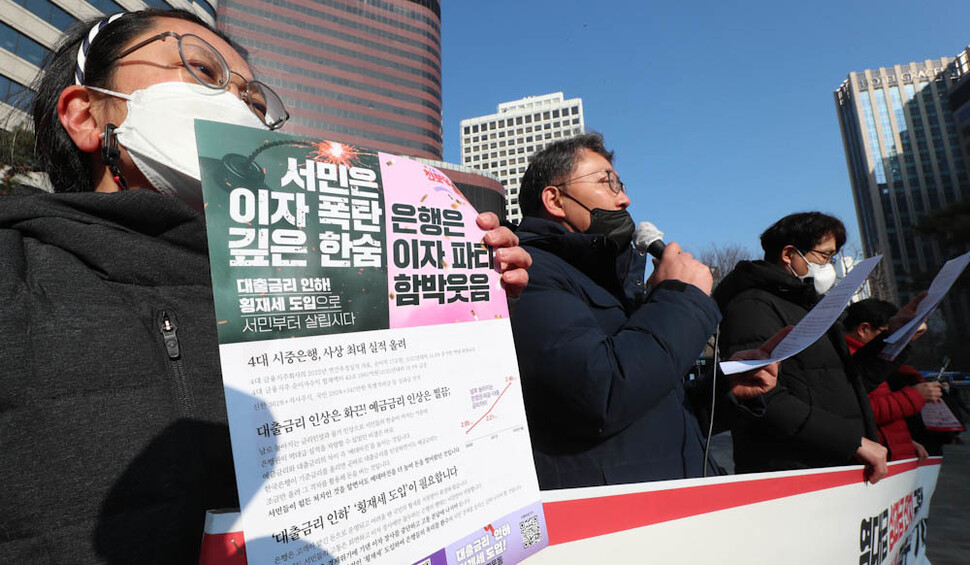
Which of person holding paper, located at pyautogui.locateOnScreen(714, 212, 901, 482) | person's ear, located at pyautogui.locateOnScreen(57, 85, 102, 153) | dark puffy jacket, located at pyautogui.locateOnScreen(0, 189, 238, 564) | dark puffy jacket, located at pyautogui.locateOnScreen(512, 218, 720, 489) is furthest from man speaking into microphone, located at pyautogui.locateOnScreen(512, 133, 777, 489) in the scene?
person's ear, located at pyautogui.locateOnScreen(57, 85, 102, 153)

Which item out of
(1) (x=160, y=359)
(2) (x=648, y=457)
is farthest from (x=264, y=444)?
(2) (x=648, y=457)

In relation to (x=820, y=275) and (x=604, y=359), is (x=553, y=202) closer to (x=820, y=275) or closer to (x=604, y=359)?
(x=604, y=359)

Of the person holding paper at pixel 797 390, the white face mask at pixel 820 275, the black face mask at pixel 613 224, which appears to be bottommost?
the person holding paper at pixel 797 390

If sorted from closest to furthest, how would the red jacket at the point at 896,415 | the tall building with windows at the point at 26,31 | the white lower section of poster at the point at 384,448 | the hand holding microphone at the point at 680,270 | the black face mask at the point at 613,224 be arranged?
the white lower section of poster at the point at 384,448 < the hand holding microphone at the point at 680,270 < the black face mask at the point at 613,224 < the red jacket at the point at 896,415 < the tall building with windows at the point at 26,31

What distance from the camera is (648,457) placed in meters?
1.37

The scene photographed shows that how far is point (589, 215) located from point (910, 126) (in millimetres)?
87338

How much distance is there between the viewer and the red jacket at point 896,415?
2.94 metres

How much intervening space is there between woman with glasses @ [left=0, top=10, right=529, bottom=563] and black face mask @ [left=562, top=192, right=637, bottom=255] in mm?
969

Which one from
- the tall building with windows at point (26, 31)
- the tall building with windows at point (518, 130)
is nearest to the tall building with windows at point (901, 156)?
the tall building with windows at point (518, 130)

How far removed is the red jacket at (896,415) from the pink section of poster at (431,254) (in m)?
3.13

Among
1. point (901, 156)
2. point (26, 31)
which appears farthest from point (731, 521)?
point (901, 156)

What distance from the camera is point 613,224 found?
193 cm

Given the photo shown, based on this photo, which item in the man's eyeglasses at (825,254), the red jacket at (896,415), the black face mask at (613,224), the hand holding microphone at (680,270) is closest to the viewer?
the hand holding microphone at (680,270)

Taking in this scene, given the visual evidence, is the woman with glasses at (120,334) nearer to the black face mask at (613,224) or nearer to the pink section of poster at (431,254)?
the pink section of poster at (431,254)
